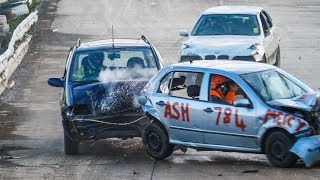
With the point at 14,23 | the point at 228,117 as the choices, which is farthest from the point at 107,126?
the point at 14,23

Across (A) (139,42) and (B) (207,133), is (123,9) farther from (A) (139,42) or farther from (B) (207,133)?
(B) (207,133)

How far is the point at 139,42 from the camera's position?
16.7m

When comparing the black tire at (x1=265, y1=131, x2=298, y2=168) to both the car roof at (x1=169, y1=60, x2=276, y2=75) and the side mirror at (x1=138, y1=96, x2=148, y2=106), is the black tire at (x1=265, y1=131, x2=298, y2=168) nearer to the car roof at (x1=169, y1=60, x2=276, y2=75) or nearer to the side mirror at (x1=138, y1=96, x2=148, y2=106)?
the car roof at (x1=169, y1=60, x2=276, y2=75)

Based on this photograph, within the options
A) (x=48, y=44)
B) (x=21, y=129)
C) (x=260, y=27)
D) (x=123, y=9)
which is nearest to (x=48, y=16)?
(x=123, y=9)

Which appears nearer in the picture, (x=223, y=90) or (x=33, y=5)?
(x=223, y=90)

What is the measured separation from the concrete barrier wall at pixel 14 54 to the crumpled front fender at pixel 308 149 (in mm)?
12258

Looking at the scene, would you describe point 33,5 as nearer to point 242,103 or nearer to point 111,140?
point 111,140

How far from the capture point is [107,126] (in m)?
14.8

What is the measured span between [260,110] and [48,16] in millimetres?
26854

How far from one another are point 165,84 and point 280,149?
2.47 m

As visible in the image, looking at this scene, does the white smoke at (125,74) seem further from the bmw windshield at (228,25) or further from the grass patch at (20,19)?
the grass patch at (20,19)

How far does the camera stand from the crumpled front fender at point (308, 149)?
12445mm

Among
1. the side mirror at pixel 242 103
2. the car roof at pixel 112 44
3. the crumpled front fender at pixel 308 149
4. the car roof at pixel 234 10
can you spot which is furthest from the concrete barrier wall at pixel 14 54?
the crumpled front fender at pixel 308 149

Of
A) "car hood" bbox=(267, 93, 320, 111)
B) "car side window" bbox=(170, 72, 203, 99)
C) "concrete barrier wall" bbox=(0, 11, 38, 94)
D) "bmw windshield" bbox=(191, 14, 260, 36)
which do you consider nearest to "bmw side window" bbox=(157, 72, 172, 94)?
"car side window" bbox=(170, 72, 203, 99)
